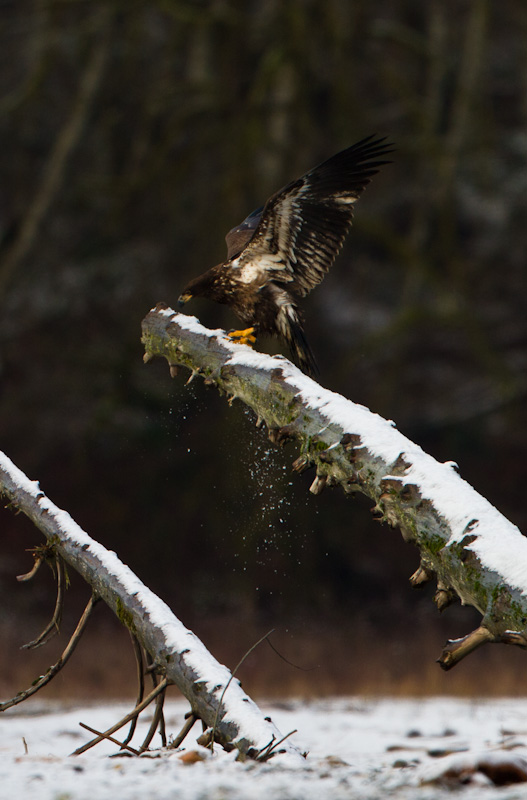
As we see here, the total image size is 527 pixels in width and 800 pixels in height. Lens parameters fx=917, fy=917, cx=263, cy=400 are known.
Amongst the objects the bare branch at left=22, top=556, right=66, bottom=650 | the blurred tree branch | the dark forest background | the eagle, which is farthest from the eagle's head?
the blurred tree branch

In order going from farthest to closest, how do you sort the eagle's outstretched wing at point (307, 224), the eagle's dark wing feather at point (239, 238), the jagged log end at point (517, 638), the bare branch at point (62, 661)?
the eagle's dark wing feather at point (239, 238), the eagle's outstretched wing at point (307, 224), the bare branch at point (62, 661), the jagged log end at point (517, 638)

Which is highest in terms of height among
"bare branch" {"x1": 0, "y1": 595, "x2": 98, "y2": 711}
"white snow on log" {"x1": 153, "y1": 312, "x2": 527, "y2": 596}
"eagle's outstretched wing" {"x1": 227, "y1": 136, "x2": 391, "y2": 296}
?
"eagle's outstretched wing" {"x1": 227, "y1": 136, "x2": 391, "y2": 296}

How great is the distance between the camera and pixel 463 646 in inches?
72.9

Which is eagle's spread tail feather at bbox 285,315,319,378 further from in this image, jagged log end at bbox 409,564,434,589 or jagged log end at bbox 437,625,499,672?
jagged log end at bbox 437,625,499,672

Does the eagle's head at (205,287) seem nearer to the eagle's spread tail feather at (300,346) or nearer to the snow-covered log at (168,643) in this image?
the eagle's spread tail feather at (300,346)

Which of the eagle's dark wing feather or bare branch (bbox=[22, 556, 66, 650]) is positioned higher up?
the eagle's dark wing feather

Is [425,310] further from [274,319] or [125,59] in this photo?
[274,319]

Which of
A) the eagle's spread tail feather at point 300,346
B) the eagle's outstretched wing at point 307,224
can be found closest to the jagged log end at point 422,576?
the eagle's spread tail feather at point 300,346

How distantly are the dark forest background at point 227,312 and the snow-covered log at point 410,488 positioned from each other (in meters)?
3.85

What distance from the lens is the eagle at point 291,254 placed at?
11.0ft

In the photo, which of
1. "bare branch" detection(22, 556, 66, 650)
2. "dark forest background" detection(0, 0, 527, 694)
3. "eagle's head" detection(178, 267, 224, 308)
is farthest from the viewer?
"dark forest background" detection(0, 0, 527, 694)

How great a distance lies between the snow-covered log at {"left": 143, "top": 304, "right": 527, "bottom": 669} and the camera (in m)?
1.87

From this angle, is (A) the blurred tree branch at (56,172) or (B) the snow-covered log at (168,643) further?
(A) the blurred tree branch at (56,172)

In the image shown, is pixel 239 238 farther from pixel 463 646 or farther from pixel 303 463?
pixel 463 646
